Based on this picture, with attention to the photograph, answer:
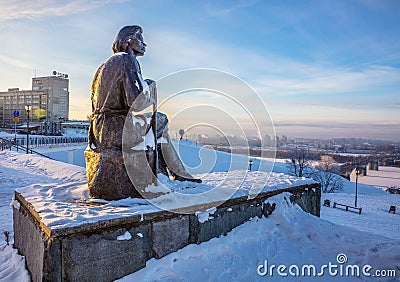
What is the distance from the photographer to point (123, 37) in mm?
4234

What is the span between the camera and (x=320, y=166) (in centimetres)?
4253

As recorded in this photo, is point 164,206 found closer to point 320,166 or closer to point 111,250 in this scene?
point 111,250

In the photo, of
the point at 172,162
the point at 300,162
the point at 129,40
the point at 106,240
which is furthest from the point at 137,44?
the point at 300,162

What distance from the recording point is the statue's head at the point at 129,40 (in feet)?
13.9

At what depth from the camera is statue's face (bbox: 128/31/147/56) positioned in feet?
13.9

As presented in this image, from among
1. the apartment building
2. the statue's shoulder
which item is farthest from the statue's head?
the apartment building

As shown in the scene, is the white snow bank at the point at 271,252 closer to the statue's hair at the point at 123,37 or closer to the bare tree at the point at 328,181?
the statue's hair at the point at 123,37

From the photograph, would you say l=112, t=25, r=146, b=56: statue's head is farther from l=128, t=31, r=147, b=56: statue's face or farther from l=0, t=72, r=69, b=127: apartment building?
l=0, t=72, r=69, b=127: apartment building

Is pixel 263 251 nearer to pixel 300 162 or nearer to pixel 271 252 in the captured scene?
pixel 271 252

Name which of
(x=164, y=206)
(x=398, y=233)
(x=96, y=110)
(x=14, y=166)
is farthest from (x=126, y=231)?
(x=398, y=233)

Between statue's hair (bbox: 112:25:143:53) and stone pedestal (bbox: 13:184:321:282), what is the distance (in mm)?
2369

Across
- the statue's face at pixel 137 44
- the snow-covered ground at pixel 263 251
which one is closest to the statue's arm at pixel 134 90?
the statue's face at pixel 137 44

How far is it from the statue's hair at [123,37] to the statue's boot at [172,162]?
159 centimetres

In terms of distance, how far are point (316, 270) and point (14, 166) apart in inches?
565
